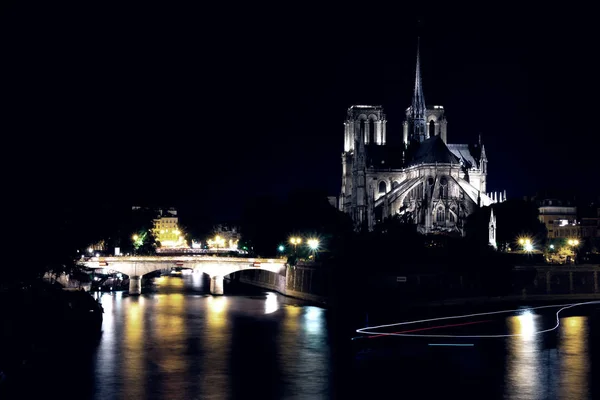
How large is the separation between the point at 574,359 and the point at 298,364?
14.4m

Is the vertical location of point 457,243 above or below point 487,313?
above

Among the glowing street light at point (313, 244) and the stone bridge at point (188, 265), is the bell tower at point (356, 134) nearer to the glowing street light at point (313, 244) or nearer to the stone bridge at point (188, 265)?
the glowing street light at point (313, 244)

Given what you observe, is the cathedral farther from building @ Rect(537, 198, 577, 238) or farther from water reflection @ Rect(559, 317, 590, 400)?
water reflection @ Rect(559, 317, 590, 400)

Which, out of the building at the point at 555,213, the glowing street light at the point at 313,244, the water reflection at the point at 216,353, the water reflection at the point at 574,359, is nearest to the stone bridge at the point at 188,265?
the glowing street light at the point at 313,244

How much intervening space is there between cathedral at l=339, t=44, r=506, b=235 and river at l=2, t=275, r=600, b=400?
59.3 m

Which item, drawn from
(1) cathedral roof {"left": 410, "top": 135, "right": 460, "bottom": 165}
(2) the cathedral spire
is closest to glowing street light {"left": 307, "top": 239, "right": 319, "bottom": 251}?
(1) cathedral roof {"left": 410, "top": 135, "right": 460, "bottom": 165}

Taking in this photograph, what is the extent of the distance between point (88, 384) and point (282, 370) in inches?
370

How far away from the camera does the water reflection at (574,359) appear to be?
3816cm

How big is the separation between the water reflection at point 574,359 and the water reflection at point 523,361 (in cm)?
118

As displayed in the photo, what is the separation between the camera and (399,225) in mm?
103938

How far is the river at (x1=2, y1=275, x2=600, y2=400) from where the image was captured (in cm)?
3772

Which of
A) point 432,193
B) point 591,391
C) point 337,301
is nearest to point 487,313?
point 337,301

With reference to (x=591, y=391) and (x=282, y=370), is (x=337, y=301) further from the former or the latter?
(x=591, y=391)

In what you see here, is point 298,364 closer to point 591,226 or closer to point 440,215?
point 440,215
